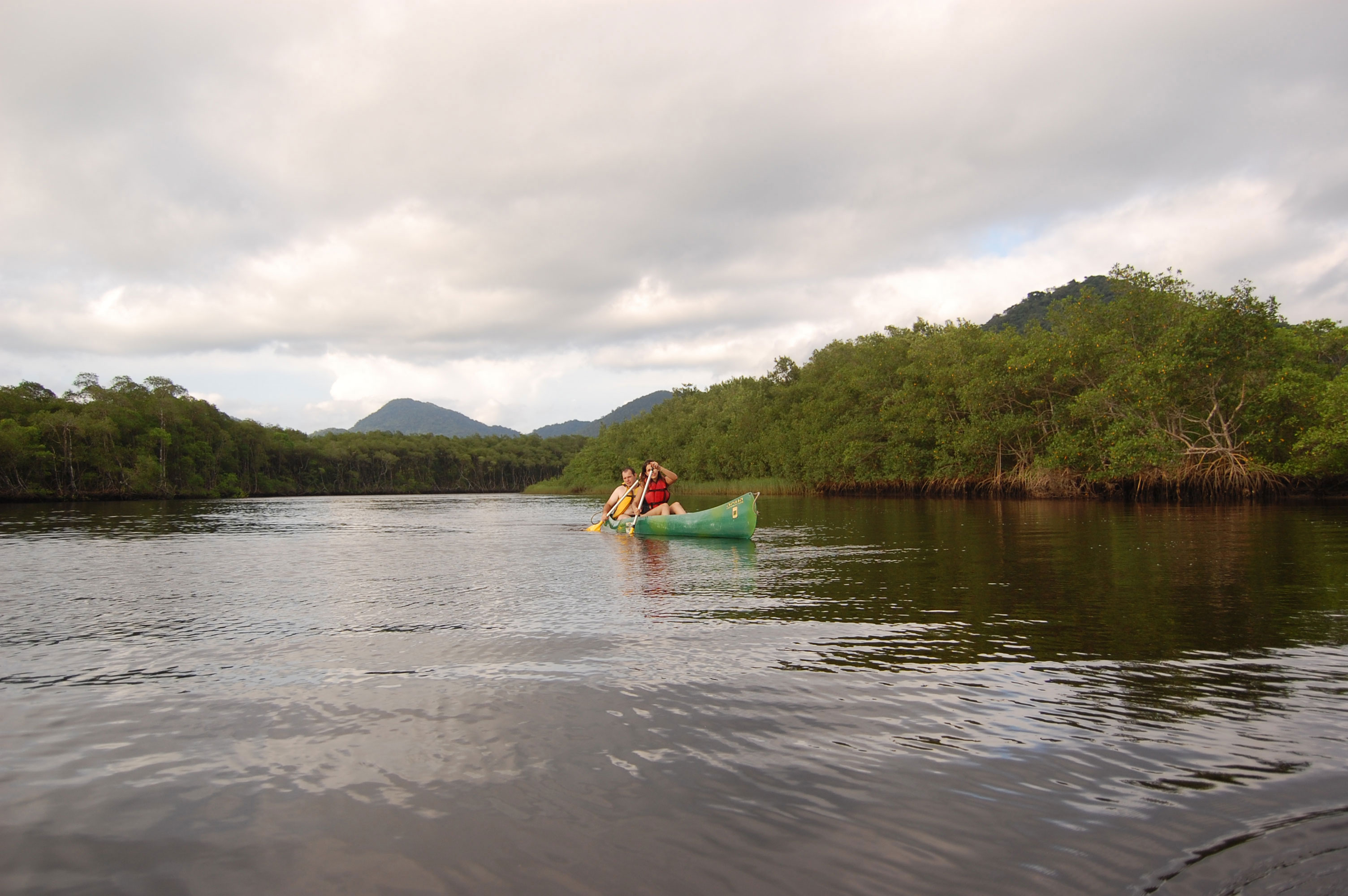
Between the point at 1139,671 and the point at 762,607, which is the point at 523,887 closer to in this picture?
the point at 1139,671

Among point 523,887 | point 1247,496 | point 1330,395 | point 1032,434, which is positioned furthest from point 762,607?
point 1032,434

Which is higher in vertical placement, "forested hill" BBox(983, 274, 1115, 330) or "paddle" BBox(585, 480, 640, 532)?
"forested hill" BBox(983, 274, 1115, 330)

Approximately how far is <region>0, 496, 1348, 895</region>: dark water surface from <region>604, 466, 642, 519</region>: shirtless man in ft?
37.4

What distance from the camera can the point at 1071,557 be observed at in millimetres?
13281

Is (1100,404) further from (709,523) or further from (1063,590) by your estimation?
(1063,590)

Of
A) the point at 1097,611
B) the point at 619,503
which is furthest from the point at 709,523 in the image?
the point at 1097,611

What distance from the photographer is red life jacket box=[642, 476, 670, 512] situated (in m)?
21.5

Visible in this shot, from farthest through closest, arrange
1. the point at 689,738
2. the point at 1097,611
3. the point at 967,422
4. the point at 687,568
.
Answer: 1. the point at 967,422
2. the point at 687,568
3. the point at 1097,611
4. the point at 689,738

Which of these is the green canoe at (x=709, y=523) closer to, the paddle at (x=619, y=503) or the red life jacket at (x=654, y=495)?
the red life jacket at (x=654, y=495)

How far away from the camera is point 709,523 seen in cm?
1859

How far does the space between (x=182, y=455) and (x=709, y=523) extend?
93453 millimetres

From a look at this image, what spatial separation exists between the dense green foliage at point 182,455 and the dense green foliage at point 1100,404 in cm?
6710

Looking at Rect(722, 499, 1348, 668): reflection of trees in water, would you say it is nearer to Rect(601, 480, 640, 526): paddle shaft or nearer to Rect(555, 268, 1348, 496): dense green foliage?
Rect(601, 480, 640, 526): paddle shaft

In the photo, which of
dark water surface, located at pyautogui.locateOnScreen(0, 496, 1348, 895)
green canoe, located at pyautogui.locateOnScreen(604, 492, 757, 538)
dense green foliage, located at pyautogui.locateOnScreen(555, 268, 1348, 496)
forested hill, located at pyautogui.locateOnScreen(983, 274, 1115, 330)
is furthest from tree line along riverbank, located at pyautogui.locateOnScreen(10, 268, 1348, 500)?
forested hill, located at pyautogui.locateOnScreen(983, 274, 1115, 330)
